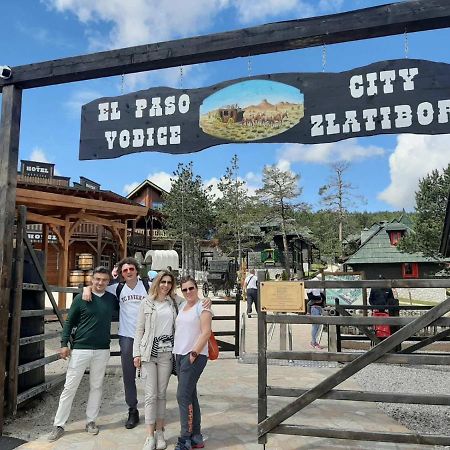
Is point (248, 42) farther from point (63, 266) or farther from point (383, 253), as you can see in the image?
point (383, 253)

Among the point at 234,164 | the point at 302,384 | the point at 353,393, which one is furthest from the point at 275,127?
the point at 234,164

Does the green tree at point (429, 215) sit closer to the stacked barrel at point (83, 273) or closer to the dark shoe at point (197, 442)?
the stacked barrel at point (83, 273)

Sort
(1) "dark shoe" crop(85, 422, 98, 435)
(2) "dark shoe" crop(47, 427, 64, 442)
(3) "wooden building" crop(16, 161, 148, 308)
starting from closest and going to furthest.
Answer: (2) "dark shoe" crop(47, 427, 64, 442) → (1) "dark shoe" crop(85, 422, 98, 435) → (3) "wooden building" crop(16, 161, 148, 308)

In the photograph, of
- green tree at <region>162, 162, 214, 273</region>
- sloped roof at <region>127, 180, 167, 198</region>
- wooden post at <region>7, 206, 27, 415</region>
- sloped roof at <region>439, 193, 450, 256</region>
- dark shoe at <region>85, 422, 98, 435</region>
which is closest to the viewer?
dark shoe at <region>85, 422, 98, 435</region>

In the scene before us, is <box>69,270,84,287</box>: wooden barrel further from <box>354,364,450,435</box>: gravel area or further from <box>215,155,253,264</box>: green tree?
<box>215,155,253,264</box>: green tree

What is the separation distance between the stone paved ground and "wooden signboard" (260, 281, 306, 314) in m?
1.26

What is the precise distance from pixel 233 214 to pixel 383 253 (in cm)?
1463

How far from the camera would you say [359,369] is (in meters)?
3.55

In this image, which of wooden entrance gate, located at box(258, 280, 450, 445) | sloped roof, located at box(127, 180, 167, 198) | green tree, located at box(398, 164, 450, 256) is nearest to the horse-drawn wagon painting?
wooden entrance gate, located at box(258, 280, 450, 445)

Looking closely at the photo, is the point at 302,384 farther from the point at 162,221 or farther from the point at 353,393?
the point at 162,221

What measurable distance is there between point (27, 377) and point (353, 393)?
3.86m

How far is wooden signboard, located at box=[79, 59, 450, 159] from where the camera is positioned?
385 cm

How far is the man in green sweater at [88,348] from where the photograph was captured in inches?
175

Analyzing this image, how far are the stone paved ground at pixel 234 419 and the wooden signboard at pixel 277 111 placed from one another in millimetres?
2834
